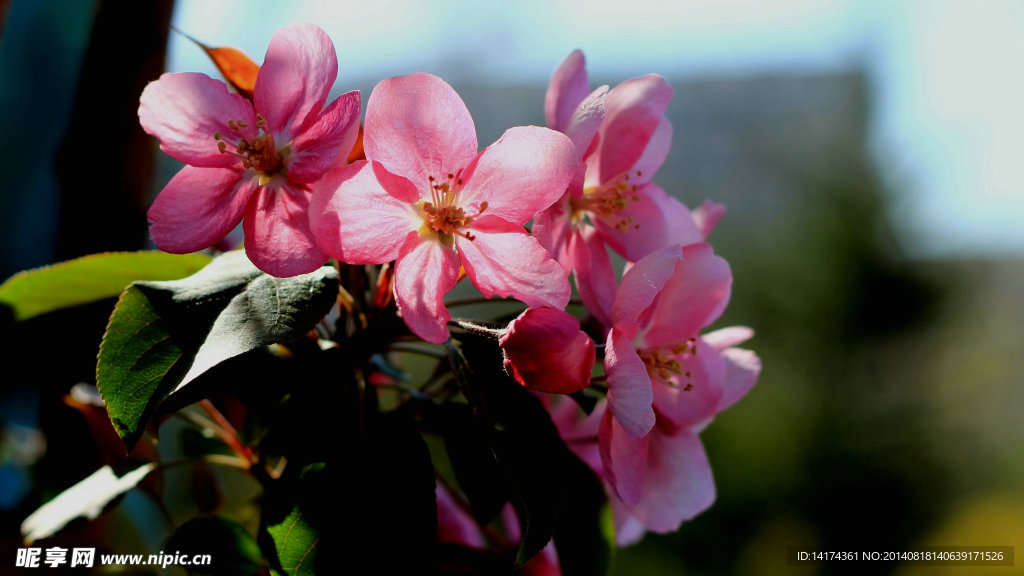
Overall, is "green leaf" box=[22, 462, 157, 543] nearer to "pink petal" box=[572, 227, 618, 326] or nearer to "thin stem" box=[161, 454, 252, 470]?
"thin stem" box=[161, 454, 252, 470]

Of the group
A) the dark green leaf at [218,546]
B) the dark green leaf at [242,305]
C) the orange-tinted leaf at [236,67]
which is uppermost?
the orange-tinted leaf at [236,67]

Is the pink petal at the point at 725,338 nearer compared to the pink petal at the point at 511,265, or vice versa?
the pink petal at the point at 511,265

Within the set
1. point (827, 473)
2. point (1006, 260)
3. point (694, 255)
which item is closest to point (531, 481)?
point (694, 255)

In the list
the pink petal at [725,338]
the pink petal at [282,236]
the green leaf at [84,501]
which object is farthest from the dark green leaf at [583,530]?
the green leaf at [84,501]

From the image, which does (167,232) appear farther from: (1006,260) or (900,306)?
(1006,260)

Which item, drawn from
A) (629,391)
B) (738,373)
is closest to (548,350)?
(629,391)

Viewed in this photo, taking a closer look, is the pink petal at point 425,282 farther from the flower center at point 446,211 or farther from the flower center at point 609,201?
the flower center at point 609,201
